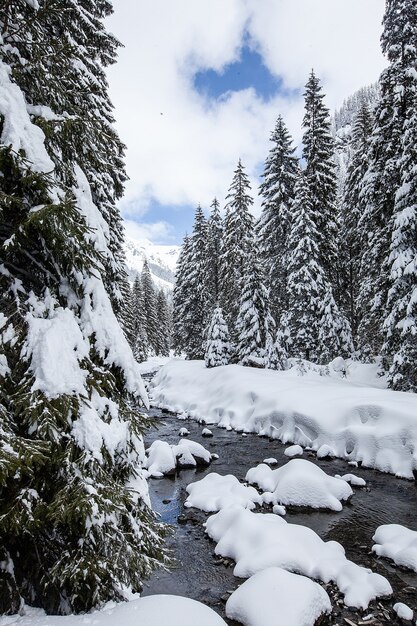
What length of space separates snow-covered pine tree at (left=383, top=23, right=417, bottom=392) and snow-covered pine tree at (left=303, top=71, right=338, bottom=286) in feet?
28.0

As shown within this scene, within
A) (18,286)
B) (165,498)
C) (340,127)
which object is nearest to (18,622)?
(18,286)

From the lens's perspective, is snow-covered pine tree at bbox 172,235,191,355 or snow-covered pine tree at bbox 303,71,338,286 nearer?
snow-covered pine tree at bbox 303,71,338,286

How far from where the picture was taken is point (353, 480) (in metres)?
9.22

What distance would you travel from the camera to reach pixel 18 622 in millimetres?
2754

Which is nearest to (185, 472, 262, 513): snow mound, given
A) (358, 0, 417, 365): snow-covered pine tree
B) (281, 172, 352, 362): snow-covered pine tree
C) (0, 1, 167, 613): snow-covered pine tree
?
(0, 1, 167, 613): snow-covered pine tree

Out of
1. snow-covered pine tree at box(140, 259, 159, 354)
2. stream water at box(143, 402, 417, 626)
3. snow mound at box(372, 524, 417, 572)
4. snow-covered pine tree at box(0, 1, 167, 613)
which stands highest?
snow-covered pine tree at box(140, 259, 159, 354)

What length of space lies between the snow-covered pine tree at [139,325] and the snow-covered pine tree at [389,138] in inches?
1364

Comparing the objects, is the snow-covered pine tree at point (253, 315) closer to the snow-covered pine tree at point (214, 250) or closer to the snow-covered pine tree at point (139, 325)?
the snow-covered pine tree at point (214, 250)

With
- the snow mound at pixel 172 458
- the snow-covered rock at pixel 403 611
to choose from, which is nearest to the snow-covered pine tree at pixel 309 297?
the snow mound at pixel 172 458

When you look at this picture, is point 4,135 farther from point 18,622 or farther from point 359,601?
point 359,601

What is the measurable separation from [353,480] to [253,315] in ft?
49.1

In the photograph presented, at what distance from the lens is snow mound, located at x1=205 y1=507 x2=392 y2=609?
5.39 m

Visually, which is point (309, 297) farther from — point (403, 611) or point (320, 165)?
point (403, 611)

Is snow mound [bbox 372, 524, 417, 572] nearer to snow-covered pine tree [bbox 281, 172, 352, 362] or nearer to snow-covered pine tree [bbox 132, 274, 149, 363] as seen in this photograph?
snow-covered pine tree [bbox 281, 172, 352, 362]
